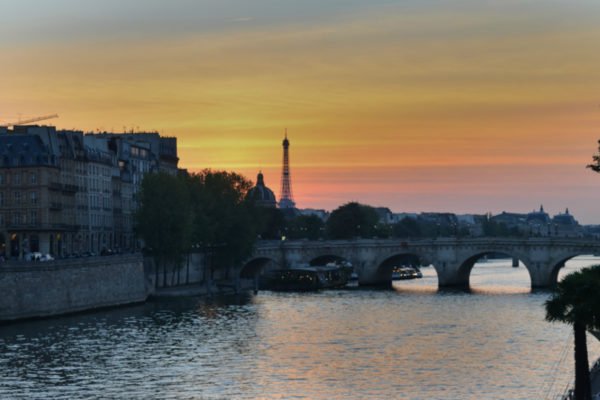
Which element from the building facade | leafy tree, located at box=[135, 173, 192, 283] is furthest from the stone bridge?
leafy tree, located at box=[135, 173, 192, 283]

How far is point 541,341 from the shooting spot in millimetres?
80688

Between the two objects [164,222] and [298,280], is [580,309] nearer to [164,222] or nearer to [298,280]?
[164,222]

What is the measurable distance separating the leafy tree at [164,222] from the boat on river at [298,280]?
62.4ft

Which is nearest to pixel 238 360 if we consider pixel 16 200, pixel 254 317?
pixel 254 317

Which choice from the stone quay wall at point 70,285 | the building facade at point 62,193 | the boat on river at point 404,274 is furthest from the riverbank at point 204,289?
the boat on river at point 404,274

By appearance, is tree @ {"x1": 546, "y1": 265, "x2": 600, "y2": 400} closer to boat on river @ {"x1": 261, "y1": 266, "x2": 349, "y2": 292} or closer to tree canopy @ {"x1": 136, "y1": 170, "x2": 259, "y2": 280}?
tree canopy @ {"x1": 136, "y1": 170, "x2": 259, "y2": 280}

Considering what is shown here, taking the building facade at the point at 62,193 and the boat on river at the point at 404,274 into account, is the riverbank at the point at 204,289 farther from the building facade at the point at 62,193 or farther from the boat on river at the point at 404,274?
the boat on river at the point at 404,274

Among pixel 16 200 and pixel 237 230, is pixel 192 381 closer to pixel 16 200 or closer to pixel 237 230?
pixel 16 200

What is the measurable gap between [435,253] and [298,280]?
15498mm

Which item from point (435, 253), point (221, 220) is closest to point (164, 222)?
point (221, 220)

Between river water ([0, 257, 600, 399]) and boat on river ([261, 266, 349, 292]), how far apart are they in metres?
30.2

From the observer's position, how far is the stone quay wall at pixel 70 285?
286ft

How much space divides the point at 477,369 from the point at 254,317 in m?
33.0

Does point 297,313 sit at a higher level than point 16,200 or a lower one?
lower
